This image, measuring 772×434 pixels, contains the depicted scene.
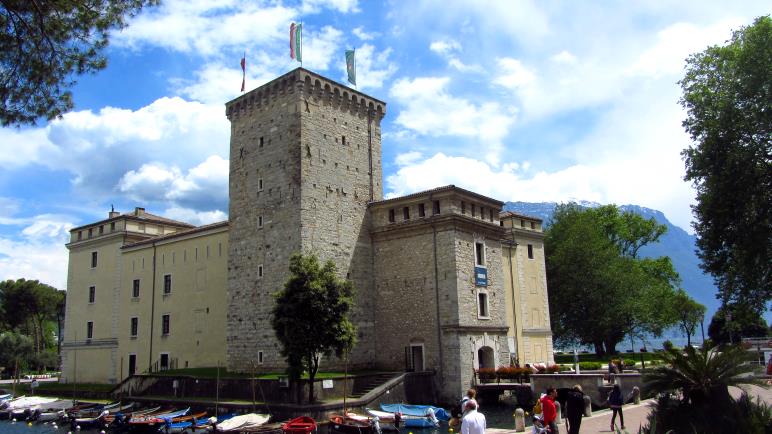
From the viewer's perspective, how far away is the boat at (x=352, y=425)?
2538 centimetres

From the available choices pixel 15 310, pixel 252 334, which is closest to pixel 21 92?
pixel 252 334

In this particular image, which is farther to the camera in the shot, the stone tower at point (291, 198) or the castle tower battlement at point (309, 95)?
the castle tower battlement at point (309, 95)

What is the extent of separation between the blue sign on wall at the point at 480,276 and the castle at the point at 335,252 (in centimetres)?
9

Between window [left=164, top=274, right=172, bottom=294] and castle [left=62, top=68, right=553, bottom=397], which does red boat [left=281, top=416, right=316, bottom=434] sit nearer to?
castle [left=62, top=68, right=553, bottom=397]

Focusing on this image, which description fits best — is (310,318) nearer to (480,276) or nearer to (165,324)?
(480,276)

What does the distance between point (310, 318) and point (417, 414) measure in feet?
22.2

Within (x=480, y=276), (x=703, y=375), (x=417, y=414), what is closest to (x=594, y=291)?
(x=480, y=276)

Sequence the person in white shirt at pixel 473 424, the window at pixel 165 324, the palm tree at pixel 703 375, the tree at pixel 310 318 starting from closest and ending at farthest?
the person in white shirt at pixel 473 424 → the palm tree at pixel 703 375 → the tree at pixel 310 318 → the window at pixel 165 324

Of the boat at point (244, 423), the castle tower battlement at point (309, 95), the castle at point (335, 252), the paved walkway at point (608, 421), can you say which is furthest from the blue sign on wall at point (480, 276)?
the boat at point (244, 423)

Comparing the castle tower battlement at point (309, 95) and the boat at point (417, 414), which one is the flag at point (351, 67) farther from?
the boat at point (417, 414)

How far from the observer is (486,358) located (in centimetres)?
3506

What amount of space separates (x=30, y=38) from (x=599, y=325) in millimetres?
47614

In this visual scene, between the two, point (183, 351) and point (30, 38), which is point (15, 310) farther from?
point (30, 38)

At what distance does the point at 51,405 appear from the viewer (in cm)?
3816
